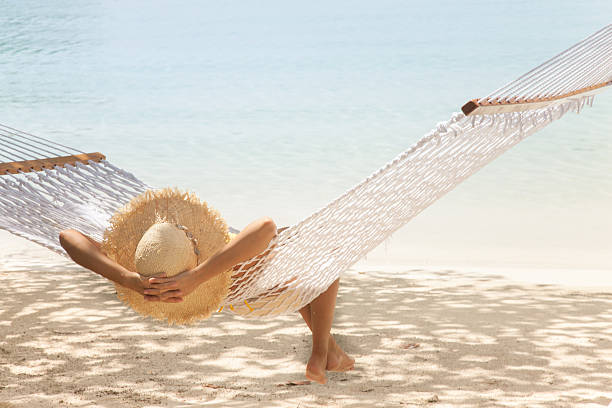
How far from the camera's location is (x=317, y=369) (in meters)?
2.16

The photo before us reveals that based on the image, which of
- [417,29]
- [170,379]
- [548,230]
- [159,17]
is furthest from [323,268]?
[159,17]

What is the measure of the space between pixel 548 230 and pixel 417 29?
895 cm

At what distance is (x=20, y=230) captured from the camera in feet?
7.54

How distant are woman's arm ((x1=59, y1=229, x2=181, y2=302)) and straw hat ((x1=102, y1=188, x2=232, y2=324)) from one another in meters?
0.02

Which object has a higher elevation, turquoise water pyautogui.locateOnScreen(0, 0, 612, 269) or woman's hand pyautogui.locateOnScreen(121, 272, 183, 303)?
turquoise water pyautogui.locateOnScreen(0, 0, 612, 269)

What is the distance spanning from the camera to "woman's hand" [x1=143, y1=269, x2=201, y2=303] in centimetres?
166

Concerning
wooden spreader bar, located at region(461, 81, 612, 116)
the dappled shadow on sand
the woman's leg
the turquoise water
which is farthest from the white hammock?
the turquoise water

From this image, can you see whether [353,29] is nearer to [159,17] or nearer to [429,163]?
[159,17]

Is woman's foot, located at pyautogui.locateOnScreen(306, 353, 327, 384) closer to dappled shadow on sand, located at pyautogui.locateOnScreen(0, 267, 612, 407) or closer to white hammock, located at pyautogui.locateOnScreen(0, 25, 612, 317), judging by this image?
dappled shadow on sand, located at pyautogui.locateOnScreen(0, 267, 612, 407)

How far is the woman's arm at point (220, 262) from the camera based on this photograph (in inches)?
65.6

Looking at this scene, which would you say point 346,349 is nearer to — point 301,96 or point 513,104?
point 513,104

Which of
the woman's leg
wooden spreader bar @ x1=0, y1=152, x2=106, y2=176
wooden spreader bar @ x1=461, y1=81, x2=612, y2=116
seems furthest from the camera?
wooden spreader bar @ x1=0, y1=152, x2=106, y2=176

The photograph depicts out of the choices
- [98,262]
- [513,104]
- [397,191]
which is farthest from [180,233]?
[513,104]

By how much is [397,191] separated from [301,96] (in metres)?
12.6
